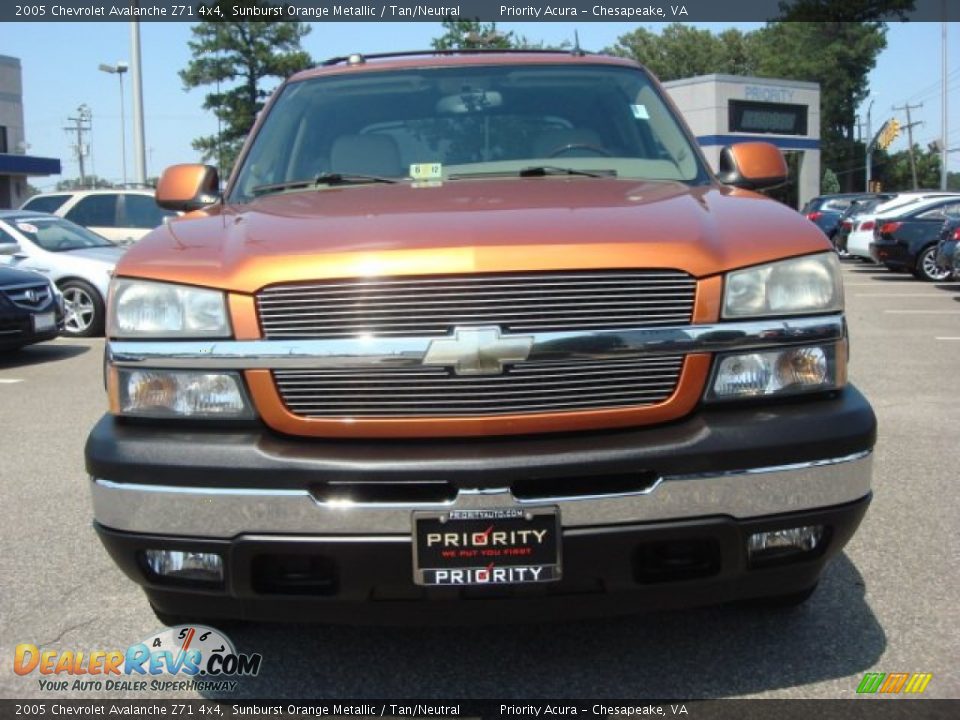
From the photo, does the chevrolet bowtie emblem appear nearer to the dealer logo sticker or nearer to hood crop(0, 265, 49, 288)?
the dealer logo sticker

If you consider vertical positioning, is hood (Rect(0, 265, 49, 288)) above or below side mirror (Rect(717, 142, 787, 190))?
below

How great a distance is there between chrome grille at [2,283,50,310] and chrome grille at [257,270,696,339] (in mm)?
8287

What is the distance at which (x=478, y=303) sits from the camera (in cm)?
256

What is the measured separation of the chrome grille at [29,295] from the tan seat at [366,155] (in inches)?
278

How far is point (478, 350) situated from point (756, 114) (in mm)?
48122

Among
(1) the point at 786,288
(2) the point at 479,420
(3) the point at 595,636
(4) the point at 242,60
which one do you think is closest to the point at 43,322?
(3) the point at 595,636

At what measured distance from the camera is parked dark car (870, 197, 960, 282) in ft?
56.8

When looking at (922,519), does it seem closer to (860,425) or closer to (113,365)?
(860,425)

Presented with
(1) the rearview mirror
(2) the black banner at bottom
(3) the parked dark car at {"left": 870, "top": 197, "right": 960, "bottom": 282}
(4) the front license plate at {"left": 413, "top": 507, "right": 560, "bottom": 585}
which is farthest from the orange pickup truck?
(3) the parked dark car at {"left": 870, "top": 197, "right": 960, "bottom": 282}

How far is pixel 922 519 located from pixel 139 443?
11.1 ft

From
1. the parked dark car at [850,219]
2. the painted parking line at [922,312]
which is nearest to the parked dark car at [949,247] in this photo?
the painted parking line at [922,312]

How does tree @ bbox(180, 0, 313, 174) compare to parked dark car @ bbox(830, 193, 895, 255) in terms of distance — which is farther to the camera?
tree @ bbox(180, 0, 313, 174)

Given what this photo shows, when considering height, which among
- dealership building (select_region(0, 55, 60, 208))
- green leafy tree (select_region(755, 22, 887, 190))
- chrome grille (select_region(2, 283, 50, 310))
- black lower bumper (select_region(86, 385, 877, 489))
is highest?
green leafy tree (select_region(755, 22, 887, 190))

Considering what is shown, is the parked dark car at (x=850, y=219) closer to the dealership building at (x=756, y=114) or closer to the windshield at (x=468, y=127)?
the windshield at (x=468, y=127)
